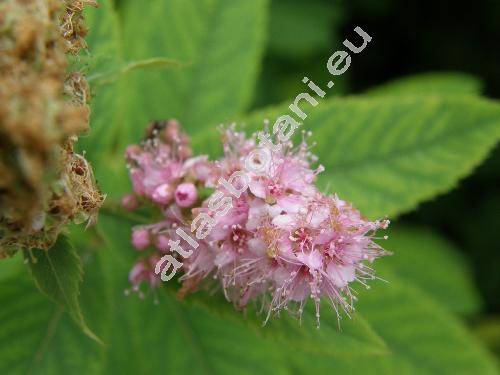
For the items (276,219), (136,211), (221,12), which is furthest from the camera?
(221,12)

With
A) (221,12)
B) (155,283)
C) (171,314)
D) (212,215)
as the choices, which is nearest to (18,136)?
(212,215)

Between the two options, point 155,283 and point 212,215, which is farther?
point 155,283

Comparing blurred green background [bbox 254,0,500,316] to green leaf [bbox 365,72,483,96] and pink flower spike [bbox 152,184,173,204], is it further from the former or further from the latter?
pink flower spike [bbox 152,184,173,204]

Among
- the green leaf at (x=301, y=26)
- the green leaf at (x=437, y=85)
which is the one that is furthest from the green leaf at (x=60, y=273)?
the green leaf at (x=301, y=26)

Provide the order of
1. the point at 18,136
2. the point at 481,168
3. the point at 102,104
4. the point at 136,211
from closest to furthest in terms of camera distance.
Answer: the point at 18,136
the point at 136,211
the point at 102,104
the point at 481,168

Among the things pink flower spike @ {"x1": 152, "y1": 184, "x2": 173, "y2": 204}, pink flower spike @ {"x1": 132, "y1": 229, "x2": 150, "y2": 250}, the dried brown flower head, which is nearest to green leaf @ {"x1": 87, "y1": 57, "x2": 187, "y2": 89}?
the dried brown flower head

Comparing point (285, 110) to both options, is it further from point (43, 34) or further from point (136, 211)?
point (43, 34)

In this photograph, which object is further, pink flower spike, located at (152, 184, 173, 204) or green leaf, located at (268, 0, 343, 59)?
green leaf, located at (268, 0, 343, 59)

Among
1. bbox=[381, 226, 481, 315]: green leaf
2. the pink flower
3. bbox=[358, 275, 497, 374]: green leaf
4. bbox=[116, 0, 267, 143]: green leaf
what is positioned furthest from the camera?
bbox=[381, 226, 481, 315]: green leaf
